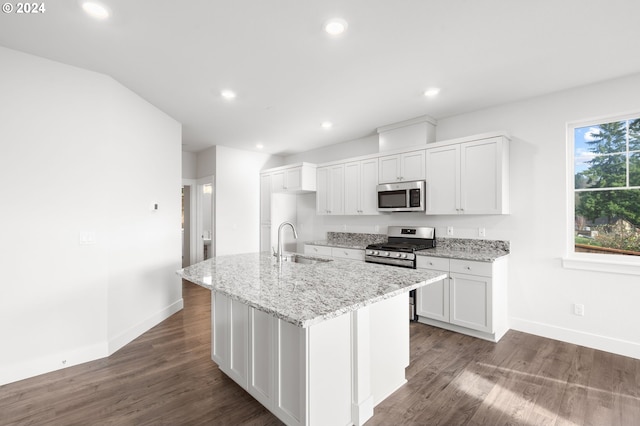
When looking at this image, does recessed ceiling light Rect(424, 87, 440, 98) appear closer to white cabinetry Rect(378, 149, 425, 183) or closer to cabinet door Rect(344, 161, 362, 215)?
white cabinetry Rect(378, 149, 425, 183)

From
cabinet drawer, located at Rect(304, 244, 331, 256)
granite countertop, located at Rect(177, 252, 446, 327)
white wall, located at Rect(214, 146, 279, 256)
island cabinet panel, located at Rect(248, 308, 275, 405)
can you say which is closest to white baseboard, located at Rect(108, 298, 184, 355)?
granite countertop, located at Rect(177, 252, 446, 327)

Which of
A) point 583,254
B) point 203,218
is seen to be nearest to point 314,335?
point 583,254

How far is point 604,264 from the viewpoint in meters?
2.90

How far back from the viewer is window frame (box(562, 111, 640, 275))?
2834mm

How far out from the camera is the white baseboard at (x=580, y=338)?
2.78m

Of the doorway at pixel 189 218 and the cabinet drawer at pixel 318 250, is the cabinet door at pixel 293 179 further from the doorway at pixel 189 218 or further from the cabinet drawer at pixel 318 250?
the doorway at pixel 189 218

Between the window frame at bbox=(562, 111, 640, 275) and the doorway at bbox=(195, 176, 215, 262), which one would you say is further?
the doorway at bbox=(195, 176, 215, 262)

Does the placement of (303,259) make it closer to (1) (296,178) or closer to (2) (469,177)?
(2) (469,177)

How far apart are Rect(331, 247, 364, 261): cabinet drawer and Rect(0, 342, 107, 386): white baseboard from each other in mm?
2927

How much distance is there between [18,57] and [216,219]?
3.29 meters

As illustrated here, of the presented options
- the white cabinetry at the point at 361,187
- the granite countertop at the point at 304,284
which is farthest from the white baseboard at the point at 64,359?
the white cabinetry at the point at 361,187

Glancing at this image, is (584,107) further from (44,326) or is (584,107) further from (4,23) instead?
(44,326)

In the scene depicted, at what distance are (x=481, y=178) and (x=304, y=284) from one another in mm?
2583

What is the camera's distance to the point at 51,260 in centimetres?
251
